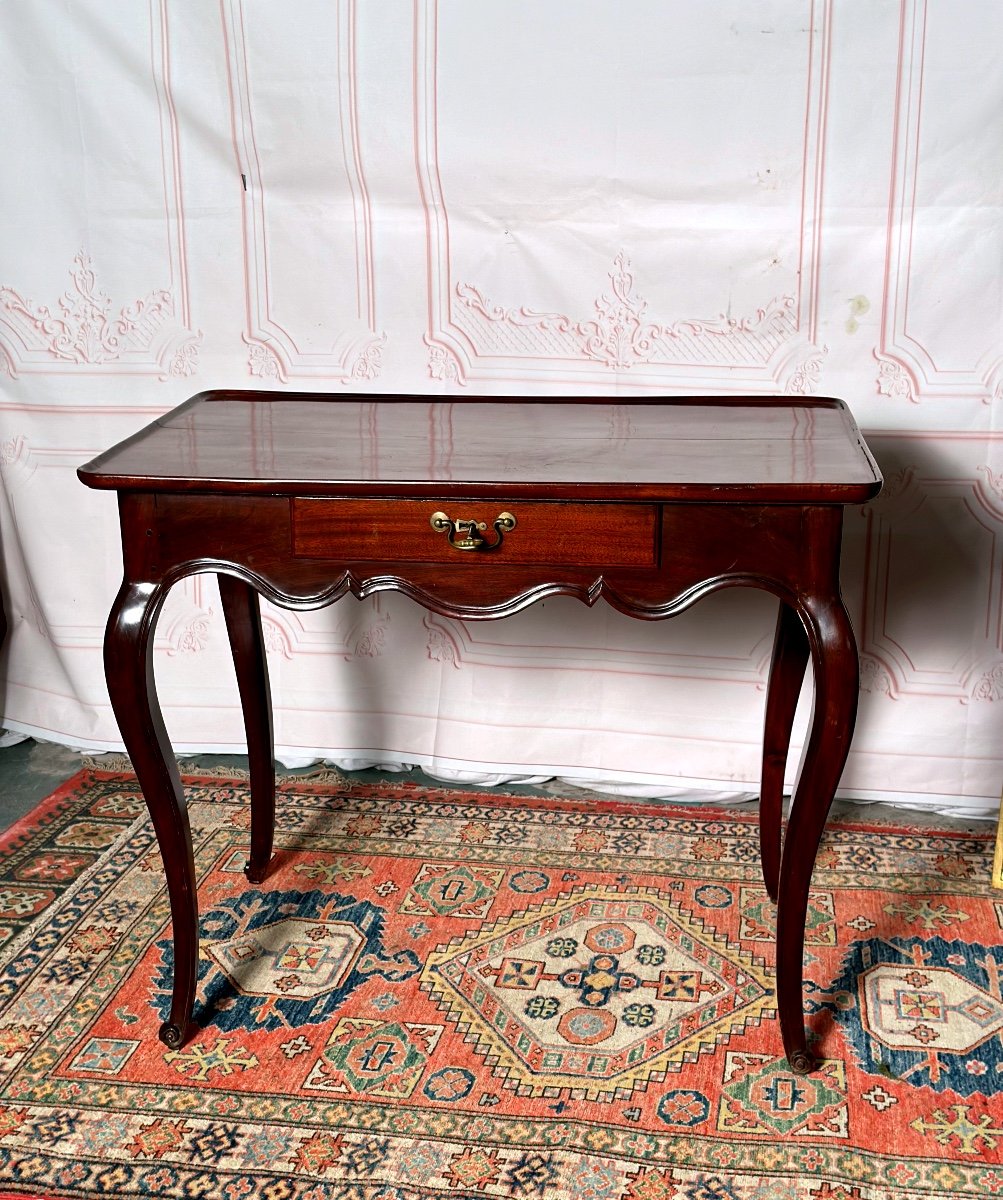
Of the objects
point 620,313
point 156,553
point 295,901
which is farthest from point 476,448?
point 295,901

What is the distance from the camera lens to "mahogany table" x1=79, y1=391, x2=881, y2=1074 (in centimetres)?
173

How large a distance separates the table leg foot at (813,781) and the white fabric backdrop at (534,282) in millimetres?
942

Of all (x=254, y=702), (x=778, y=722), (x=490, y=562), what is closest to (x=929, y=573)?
(x=778, y=722)

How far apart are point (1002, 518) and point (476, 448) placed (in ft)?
4.30

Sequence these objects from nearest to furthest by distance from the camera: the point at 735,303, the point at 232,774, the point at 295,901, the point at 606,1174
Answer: the point at 606,1174, the point at 295,901, the point at 735,303, the point at 232,774

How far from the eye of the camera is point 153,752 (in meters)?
1.92

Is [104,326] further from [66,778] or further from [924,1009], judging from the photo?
[924,1009]

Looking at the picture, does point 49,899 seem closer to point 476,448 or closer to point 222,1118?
point 222,1118

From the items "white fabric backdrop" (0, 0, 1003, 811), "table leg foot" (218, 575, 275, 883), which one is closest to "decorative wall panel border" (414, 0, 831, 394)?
"white fabric backdrop" (0, 0, 1003, 811)

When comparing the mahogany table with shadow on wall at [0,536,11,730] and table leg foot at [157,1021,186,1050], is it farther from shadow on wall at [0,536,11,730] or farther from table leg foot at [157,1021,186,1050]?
shadow on wall at [0,536,11,730]

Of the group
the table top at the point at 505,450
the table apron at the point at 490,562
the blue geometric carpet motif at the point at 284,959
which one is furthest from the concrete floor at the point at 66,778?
the table apron at the point at 490,562

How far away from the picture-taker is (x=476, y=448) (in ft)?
6.34

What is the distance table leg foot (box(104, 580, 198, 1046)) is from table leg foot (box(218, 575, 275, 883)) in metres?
0.43

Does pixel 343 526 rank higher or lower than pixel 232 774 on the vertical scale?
higher
